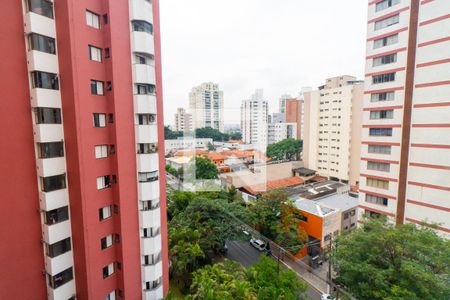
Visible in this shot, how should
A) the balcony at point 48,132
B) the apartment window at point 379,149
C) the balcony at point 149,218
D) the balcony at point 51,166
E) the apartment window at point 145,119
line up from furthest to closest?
the apartment window at point 379,149
the balcony at point 149,218
the apartment window at point 145,119
the balcony at point 51,166
the balcony at point 48,132

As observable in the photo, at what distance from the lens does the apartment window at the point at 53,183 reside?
332 inches

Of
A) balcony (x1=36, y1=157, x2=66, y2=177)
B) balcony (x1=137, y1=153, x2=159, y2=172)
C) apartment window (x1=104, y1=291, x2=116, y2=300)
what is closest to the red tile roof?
balcony (x1=137, y1=153, x2=159, y2=172)

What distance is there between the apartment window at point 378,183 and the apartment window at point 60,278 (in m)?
20.0

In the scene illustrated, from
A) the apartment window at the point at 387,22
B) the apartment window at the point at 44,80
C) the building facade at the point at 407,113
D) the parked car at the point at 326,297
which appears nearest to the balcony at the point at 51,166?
the apartment window at the point at 44,80

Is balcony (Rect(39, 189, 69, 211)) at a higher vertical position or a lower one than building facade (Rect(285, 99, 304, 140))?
lower

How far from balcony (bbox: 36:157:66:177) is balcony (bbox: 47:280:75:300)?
4615 mm

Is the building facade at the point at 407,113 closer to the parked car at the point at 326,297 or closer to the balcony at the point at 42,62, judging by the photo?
the parked car at the point at 326,297

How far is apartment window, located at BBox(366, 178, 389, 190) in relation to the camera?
55.3ft

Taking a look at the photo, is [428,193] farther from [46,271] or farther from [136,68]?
[46,271]

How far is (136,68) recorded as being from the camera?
31.1 ft

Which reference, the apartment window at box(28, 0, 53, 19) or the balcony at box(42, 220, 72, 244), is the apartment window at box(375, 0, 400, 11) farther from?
the balcony at box(42, 220, 72, 244)

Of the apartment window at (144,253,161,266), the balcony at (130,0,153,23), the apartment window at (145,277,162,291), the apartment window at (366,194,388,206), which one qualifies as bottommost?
the apartment window at (145,277,162,291)

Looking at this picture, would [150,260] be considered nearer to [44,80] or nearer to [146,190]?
[146,190]

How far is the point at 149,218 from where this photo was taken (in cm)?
1033
